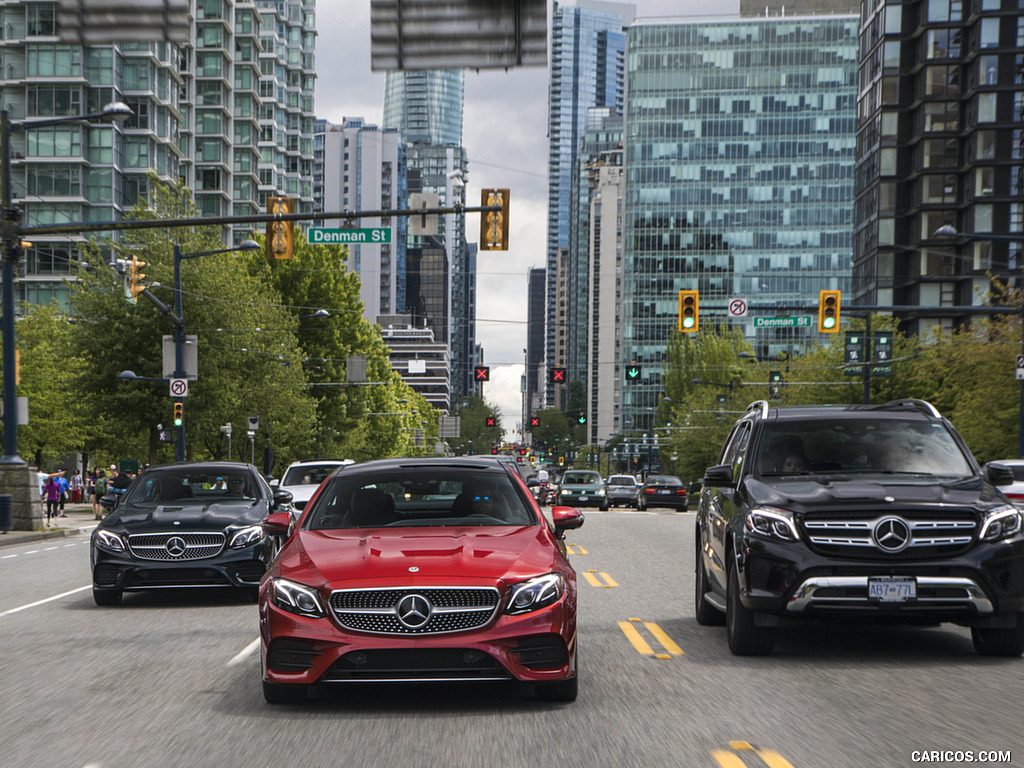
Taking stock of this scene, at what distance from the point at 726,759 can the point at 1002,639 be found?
12.7 ft

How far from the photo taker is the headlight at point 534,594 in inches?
282

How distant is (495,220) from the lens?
21562 mm

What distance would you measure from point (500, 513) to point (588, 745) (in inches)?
94.9

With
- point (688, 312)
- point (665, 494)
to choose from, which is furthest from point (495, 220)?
point (665, 494)

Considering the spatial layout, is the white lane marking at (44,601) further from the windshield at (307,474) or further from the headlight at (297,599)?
the headlight at (297,599)

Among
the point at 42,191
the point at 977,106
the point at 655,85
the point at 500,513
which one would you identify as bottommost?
the point at 500,513

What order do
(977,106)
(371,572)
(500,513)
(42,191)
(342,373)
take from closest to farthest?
(371,572)
(500,513)
(342,373)
(42,191)
(977,106)

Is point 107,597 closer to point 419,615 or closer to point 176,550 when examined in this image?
point 176,550

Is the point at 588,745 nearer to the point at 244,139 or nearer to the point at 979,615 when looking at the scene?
the point at 979,615

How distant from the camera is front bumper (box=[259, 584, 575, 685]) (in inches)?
277

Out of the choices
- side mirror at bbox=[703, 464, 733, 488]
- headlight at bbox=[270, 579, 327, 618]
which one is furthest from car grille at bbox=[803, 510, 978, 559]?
headlight at bbox=[270, 579, 327, 618]

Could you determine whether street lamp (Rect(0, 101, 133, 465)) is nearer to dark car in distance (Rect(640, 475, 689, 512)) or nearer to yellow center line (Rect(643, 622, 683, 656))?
yellow center line (Rect(643, 622, 683, 656))

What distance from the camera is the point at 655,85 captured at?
477 feet

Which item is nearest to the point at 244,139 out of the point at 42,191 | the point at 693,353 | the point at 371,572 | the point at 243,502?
the point at 42,191
